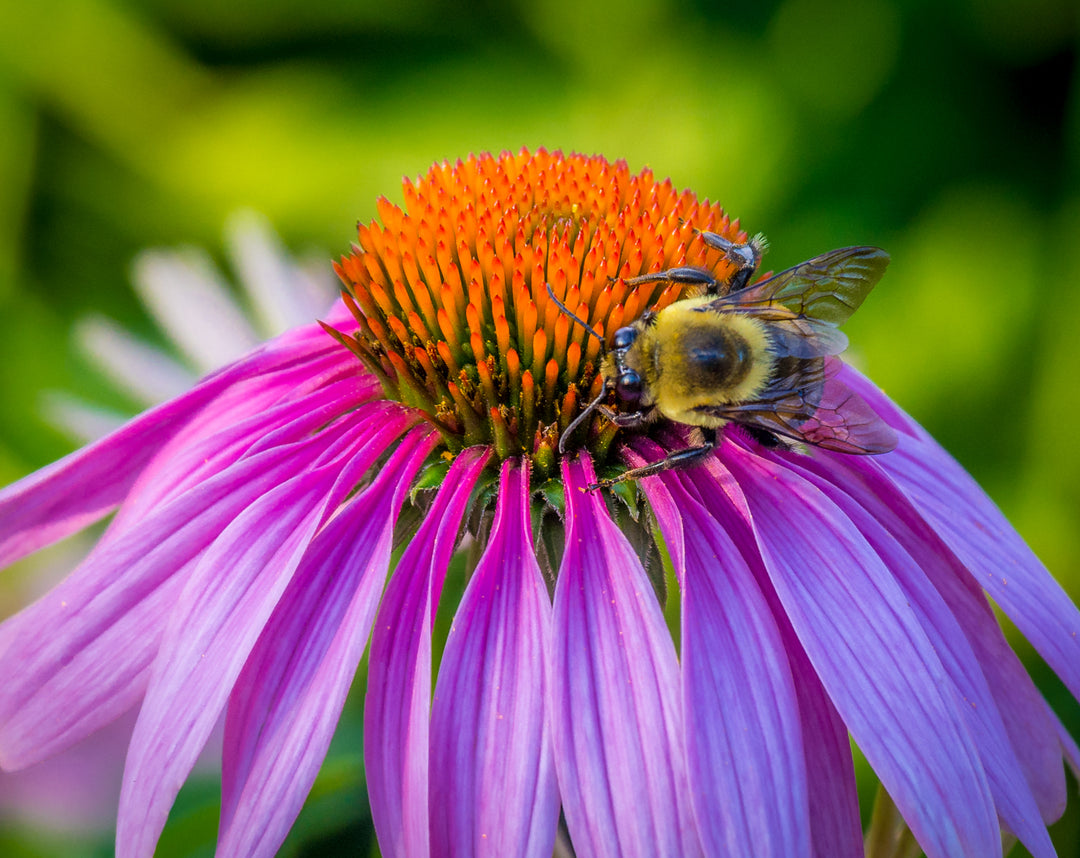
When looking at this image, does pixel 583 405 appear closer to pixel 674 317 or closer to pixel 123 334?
pixel 674 317

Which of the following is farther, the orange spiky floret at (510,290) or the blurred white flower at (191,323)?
the blurred white flower at (191,323)

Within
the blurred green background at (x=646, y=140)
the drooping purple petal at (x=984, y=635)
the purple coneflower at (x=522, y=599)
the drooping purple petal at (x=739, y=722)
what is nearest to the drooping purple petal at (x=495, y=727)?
the purple coneflower at (x=522, y=599)

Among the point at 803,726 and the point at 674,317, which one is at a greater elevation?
Result: the point at 674,317

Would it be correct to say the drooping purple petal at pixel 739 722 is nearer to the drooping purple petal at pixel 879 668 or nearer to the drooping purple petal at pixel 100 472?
the drooping purple petal at pixel 879 668

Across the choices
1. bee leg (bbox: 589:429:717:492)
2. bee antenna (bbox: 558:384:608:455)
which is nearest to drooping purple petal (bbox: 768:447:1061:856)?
bee leg (bbox: 589:429:717:492)

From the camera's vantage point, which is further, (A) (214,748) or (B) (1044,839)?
(A) (214,748)

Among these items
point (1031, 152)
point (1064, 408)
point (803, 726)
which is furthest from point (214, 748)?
point (1031, 152)
